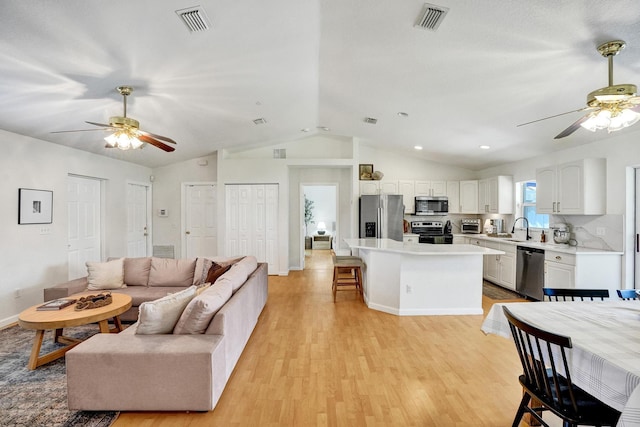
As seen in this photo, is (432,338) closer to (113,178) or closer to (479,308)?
(479,308)

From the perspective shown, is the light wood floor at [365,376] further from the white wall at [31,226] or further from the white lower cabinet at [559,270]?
the white wall at [31,226]

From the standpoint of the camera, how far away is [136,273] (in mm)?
4273

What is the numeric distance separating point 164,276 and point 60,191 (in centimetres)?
204

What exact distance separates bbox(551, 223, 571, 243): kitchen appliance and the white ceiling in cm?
119

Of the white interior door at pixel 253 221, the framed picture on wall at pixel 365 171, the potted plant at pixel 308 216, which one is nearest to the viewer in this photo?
the white interior door at pixel 253 221

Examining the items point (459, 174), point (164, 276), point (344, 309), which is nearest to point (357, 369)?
point (344, 309)

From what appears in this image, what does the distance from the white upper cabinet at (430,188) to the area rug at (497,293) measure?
2.24 meters

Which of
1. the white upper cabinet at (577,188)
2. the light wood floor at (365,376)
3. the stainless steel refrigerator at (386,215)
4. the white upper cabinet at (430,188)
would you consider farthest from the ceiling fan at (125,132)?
the white upper cabinet at (430,188)

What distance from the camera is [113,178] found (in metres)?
5.82

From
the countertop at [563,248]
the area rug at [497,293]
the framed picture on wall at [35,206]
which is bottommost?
the area rug at [497,293]

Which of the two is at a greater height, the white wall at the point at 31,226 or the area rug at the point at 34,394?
the white wall at the point at 31,226

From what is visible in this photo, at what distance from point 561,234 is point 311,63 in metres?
4.28

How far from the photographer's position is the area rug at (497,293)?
198 inches

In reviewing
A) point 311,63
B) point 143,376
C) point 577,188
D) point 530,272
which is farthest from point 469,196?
point 143,376
